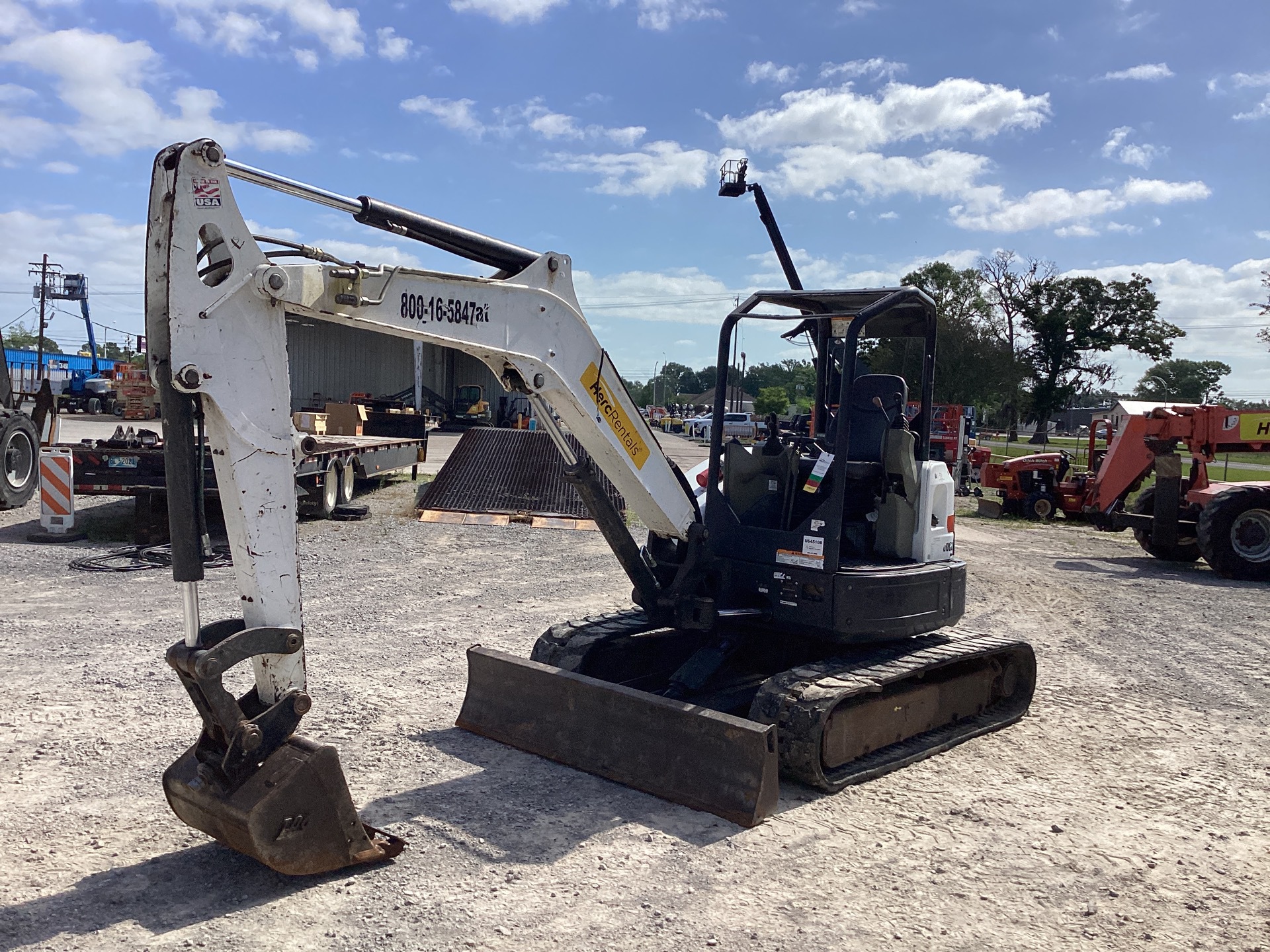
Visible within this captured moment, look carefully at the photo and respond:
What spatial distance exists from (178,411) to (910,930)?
3404mm

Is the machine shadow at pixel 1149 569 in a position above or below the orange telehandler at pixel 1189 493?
below

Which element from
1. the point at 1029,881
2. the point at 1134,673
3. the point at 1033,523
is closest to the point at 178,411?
the point at 1029,881

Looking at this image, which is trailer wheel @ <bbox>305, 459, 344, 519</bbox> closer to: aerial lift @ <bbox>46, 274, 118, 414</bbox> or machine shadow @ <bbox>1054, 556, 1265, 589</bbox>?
machine shadow @ <bbox>1054, 556, 1265, 589</bbox>

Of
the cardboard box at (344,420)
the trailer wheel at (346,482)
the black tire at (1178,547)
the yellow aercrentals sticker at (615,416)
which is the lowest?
the black tire at (1178,547)

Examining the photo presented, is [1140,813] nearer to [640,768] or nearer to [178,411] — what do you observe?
[640,768]

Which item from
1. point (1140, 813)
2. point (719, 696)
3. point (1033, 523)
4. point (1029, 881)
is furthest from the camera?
point (1033, 523)

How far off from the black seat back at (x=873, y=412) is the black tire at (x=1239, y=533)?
9.12 m

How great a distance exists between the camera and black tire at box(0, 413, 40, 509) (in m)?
13.9

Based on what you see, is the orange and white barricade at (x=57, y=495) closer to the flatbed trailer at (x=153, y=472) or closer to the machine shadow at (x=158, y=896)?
the flatbed trailer at (x=153, y=472)

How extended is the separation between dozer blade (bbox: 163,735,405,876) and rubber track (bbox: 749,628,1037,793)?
6.98ft

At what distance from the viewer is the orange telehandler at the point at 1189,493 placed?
512 inches

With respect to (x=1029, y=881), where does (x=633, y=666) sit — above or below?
above

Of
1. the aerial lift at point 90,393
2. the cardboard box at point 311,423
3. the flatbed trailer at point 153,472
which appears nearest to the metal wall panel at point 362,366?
the aerial lift at point 90,393

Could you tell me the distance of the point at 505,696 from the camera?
588 cm
